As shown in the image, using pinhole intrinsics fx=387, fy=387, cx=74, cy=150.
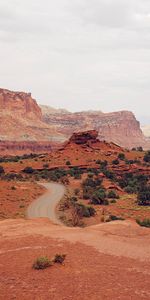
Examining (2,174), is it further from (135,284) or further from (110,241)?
(135,284)

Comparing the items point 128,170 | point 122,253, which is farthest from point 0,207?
point 128,170

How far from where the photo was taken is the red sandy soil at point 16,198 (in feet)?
113

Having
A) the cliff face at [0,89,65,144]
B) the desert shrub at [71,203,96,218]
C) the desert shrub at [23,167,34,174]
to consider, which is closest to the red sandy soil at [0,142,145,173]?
the desert shrub at [23,167,34,174]

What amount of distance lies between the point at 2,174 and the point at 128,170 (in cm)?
2235

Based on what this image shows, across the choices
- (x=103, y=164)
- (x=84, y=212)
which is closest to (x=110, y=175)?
(x=103, y=164)

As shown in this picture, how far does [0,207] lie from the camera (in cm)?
3609

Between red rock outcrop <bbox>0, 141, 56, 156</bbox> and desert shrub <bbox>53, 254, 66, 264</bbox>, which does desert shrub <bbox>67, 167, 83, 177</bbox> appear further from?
red rock outcrop <bbox>0, 141, 56, 156</bbox>

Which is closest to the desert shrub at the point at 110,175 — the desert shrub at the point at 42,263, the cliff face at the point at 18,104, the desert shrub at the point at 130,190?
the desert shrub at the point at 130,190

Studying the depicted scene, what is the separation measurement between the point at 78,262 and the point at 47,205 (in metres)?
26.8

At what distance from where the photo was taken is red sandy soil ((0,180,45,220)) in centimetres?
3436

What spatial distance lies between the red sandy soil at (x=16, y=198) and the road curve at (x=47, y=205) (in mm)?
723

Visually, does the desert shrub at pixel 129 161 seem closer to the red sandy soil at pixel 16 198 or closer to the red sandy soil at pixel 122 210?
the red sandy soil at pixel 16 198

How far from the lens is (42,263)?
1208 cm

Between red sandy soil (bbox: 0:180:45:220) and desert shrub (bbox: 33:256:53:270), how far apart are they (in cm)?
2065
